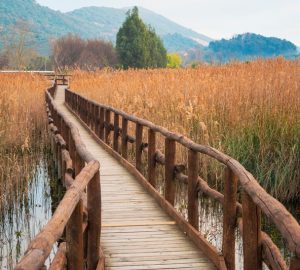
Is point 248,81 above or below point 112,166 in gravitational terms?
above

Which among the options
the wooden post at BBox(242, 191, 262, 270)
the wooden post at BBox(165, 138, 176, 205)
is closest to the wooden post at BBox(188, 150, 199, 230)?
the wooden post at BBox(165, 138, 176, 205)

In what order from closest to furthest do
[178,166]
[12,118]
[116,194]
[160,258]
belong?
[160,258]
[178,166]
[116,194]
[12,118]

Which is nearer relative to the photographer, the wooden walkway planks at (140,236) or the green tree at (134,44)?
the wooden walkway planks at (140,236)

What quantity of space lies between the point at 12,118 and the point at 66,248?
9.21 metres

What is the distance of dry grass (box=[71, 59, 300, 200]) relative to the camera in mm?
8172

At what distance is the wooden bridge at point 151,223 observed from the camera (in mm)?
2895

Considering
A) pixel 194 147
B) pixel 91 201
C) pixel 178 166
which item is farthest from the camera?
pixel 178 166

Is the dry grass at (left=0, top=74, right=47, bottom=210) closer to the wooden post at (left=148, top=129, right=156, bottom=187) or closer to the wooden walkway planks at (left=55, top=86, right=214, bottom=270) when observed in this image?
the wooden walkway planks at (left=55, top=86, right=214, bottom=270)

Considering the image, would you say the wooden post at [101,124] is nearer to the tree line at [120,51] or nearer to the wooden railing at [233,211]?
the wooden railing at [233,211]

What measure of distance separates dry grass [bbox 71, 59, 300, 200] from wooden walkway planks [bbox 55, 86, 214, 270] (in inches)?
51.8

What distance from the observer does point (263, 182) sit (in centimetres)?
822

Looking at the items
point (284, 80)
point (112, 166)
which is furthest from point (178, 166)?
point (284, 80)

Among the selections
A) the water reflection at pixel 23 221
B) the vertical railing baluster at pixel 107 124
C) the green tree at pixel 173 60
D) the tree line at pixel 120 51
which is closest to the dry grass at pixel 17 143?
the water reflection at pixel 23 221

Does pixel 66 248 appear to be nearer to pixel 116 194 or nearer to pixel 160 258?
pixel 160 258
